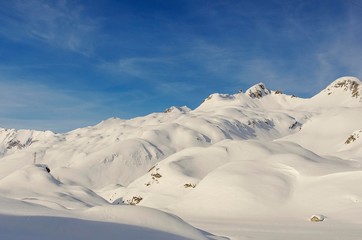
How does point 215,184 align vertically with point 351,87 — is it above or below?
below

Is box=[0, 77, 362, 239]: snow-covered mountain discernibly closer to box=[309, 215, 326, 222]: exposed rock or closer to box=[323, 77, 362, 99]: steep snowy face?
box=[309, 215, 326, 222]: exposed rock

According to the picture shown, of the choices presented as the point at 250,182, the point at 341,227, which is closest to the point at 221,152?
the point at 250,182

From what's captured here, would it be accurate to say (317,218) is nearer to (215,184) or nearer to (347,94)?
(215,184)

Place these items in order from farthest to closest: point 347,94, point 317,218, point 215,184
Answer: point 347,94
point 215,184
point 317,218

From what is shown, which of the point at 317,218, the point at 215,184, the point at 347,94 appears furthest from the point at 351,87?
the point at 317,218

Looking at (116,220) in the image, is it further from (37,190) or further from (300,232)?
(37,190)

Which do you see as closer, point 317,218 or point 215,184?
point 317,218

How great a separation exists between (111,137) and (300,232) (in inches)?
6650

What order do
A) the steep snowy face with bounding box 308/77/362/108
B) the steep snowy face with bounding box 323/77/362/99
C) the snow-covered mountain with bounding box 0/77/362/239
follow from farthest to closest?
the steep snowy face with bounding box 323/77/362/99 → the steep snowy face with bounding box 308/77/362/108 → the snow-covered mountain with bounding box 0/77/362/239

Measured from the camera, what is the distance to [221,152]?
6450 cm

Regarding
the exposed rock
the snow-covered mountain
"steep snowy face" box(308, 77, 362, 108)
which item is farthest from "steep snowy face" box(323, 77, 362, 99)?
the exposed rock

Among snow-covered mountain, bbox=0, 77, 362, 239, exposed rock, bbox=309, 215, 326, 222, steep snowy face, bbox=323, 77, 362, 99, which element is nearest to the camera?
snow-covered mountain, bbox=0, 77, 362, 239

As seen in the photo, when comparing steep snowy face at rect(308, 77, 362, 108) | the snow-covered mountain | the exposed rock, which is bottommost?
the exposed rock

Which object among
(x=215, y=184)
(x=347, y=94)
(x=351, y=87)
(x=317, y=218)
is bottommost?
(x=317, y=218)
